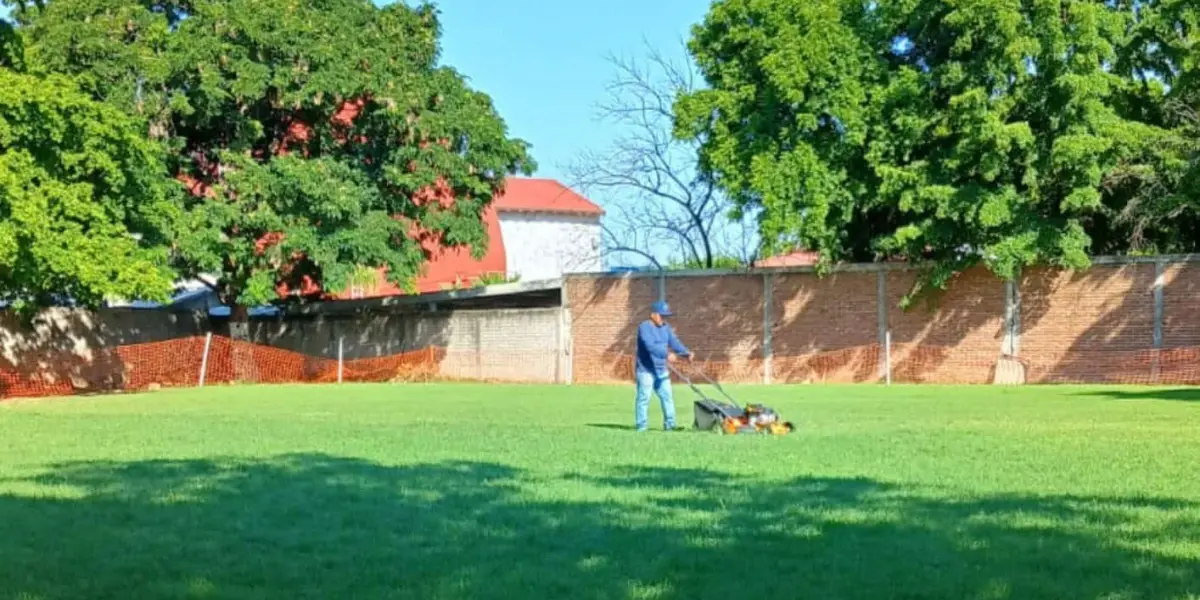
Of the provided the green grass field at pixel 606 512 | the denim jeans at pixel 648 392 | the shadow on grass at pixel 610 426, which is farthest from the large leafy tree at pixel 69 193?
the denim jeans at pixel 648 392

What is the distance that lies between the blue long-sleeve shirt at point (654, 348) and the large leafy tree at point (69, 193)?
14440mm

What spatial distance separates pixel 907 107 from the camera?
98.4 feet

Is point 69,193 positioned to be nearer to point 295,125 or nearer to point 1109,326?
point 295,125

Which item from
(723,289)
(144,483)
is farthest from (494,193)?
(144,483)

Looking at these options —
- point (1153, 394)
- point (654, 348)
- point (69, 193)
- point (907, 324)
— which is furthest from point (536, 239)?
point (654, 348)

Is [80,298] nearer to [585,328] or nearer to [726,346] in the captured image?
[585,328]

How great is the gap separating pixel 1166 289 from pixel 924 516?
953 inches

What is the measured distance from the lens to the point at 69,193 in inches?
1000

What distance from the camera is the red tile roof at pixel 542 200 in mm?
68812

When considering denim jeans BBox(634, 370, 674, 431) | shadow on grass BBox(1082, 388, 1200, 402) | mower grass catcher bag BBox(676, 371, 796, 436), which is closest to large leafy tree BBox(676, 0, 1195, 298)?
shadow on grass BBox(1082, 388, 1200, 402)

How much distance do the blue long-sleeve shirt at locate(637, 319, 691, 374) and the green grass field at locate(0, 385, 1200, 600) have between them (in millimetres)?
932

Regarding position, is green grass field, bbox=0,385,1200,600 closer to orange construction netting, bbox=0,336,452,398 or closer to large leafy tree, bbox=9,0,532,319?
large leafy tree, bbox=9,0,532,319

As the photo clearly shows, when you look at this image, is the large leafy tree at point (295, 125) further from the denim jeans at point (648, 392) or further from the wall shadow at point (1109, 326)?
the denim jeans at point (648, 392)

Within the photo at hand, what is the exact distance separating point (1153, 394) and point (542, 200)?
51.0 metres
